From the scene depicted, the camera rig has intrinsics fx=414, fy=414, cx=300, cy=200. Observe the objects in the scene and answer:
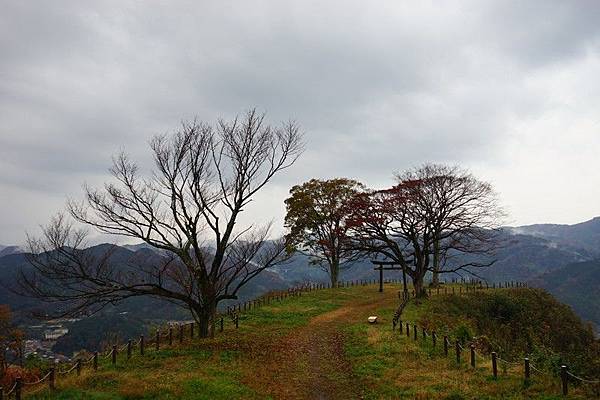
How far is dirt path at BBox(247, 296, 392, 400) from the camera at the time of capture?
1470cm

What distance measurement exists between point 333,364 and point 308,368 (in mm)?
1268

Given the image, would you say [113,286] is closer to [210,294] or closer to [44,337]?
[210,294]

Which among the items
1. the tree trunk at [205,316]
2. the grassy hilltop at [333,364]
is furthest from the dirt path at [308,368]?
the tree trunk at [205,316]

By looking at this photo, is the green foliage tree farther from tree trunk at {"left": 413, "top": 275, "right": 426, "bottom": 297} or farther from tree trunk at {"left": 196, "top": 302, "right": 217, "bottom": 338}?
tree trunk at {"left": 196, "top": 302, "right": 217, "bottom": 338}

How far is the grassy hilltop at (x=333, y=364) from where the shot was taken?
13672 millimetres

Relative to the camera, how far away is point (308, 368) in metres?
17.5

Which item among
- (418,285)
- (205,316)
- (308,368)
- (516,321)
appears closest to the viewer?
(308,368)

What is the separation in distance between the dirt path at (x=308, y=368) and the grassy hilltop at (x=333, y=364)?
0.14 feet

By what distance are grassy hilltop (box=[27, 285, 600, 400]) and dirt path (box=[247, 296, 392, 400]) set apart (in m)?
0.04

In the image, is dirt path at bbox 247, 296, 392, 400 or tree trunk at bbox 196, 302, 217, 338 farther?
tree trunk at bbox 196, 302, 217, 338

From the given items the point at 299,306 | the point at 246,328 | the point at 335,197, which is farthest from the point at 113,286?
the point at 335,197

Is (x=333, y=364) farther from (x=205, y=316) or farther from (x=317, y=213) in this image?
(x=317, y=213)

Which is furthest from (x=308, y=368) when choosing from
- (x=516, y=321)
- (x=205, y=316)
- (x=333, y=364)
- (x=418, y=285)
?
(x=516, y=321)

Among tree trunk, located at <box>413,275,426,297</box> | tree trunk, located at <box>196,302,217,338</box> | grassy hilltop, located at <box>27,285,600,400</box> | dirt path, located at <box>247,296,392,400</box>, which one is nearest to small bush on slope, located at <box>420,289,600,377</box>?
grassy hilltop, located at <box>27,285,600,400</box>
